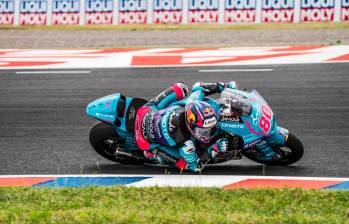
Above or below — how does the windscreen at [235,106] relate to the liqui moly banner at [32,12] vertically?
below

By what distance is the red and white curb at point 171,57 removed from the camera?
16.2m

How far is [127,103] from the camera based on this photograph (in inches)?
381

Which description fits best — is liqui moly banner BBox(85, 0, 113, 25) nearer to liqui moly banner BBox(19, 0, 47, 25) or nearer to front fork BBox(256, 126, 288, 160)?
liqui moly banner BBox(19, 0, 47, 25)

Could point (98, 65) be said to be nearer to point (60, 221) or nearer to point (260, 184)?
point (260, 184)

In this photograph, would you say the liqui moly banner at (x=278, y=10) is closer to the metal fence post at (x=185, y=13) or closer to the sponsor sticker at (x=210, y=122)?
the metal fence post at (x=185, y=13)

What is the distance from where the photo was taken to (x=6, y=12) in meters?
22.6

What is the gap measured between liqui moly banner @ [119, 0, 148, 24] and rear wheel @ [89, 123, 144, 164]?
12293 mm

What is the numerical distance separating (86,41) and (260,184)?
11.8 metres

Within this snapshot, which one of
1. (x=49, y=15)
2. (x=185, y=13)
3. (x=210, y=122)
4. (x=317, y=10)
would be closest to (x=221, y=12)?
(x=185, y=13)

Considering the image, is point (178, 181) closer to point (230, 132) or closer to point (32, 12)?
point (230, 132)

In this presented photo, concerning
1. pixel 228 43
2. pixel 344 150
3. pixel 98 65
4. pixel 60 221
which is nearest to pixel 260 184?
pixel 344 150

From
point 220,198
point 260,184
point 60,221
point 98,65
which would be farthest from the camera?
point 98,65

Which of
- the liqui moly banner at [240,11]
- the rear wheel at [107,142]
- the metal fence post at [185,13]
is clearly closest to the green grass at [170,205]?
the rear wheel at [107,142]

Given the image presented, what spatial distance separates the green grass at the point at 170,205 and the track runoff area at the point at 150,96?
32.8 inches
